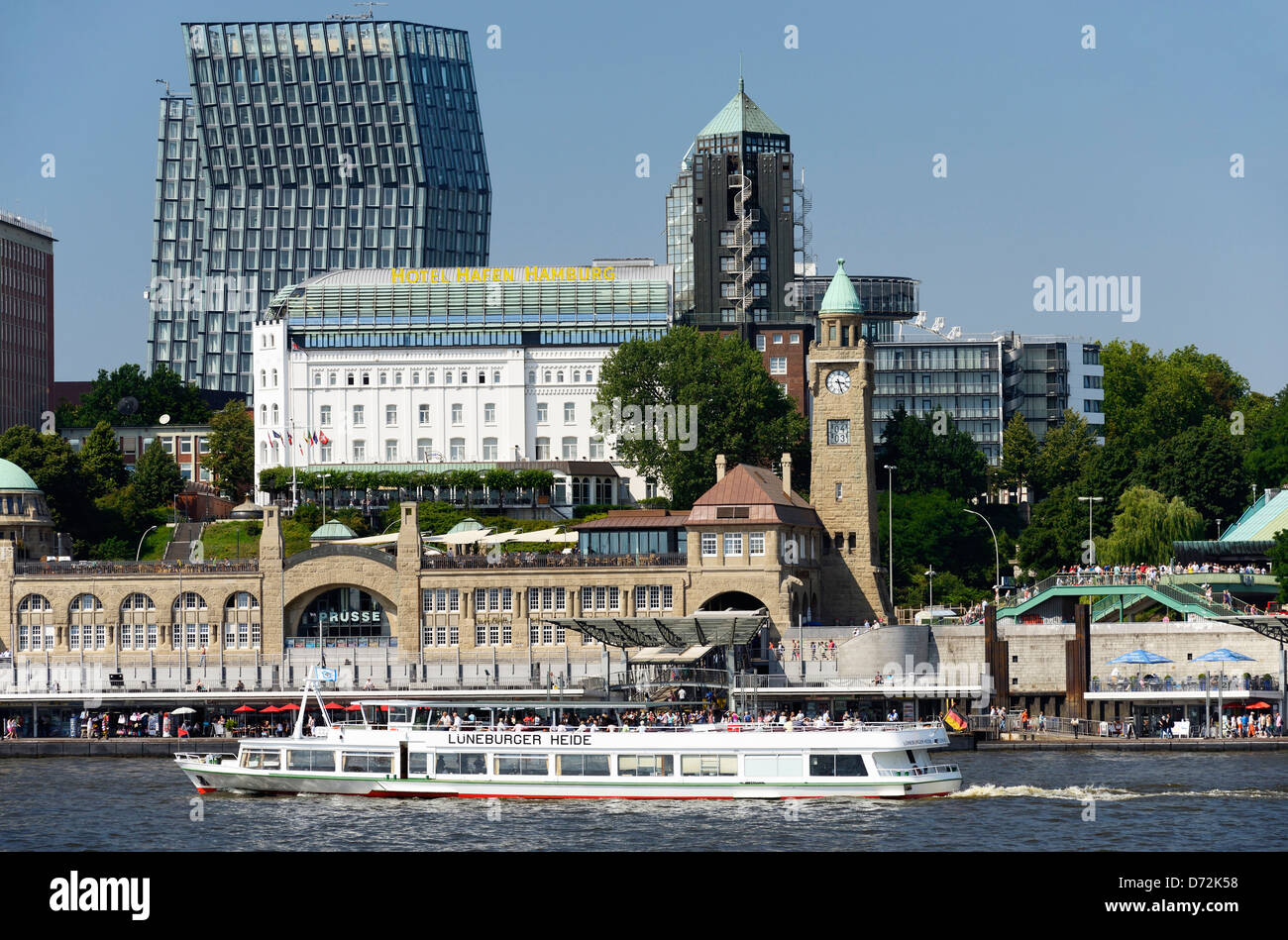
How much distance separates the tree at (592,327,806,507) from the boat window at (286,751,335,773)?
65390mm

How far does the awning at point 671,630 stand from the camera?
317 ft

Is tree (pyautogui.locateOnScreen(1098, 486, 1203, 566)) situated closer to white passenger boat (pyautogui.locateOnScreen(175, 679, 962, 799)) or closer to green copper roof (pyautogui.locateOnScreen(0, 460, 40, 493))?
white passenger boat (pyautogui.locateOnScreen(175, 679, 962, 799))

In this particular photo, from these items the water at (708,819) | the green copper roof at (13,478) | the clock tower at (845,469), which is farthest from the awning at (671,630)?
the green copper roof at (13,478)

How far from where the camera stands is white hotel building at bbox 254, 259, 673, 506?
16262 centimetres

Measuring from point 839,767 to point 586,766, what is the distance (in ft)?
28.9

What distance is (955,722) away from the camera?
8962cm

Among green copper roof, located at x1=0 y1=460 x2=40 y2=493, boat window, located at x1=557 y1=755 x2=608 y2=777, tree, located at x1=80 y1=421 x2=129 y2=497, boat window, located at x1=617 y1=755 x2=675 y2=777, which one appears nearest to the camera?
boat window, located at x1=617 y1=755 x2=675 y2=777

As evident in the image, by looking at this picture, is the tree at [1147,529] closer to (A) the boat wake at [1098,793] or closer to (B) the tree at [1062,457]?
(B) the tree at [1062,457]

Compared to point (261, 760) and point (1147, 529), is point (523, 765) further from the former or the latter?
point (1147, 529)

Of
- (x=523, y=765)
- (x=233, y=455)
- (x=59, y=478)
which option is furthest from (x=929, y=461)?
(x=523, y=765)

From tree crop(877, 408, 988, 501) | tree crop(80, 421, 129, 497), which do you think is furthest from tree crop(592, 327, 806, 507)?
tree crop(80, 421, 129, 497)

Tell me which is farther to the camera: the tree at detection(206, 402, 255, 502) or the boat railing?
the tree at detection(206, 402, 255, 502)

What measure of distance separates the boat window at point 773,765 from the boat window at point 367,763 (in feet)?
41.8

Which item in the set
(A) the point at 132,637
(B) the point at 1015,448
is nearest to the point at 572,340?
(B) the point at 1015,448
